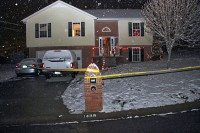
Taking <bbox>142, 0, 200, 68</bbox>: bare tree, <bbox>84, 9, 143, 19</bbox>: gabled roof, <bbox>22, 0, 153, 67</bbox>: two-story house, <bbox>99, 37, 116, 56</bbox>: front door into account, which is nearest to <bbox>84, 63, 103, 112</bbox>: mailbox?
<bbox>142, 0, 200, 68</bbox>: bare tree

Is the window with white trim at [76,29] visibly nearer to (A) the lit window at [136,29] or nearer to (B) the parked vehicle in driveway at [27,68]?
(A) the lit window at [136,29]

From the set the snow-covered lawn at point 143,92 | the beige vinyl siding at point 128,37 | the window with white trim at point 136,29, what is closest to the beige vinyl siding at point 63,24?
the beige vinyl siding at point 128,37

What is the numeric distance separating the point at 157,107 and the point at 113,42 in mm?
23843

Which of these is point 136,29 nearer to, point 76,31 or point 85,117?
point 76,31

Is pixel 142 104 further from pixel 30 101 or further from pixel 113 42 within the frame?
pixel 113 42

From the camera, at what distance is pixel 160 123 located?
922 cm

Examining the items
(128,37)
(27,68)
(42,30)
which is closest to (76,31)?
(42,30)

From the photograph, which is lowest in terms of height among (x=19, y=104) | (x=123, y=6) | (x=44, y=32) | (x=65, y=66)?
(x=19, y=104)

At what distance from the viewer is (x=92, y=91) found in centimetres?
1106

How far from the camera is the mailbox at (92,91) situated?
35.9 feet

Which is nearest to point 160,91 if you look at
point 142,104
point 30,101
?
point 142,104

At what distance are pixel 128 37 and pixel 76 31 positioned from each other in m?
5.55

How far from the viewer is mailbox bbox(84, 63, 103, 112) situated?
10953 millimetres

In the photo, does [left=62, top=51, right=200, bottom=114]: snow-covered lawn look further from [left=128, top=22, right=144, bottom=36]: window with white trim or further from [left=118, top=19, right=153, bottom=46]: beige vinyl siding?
[left=128, top=22, right=144, bottom=36]: window with white trim
